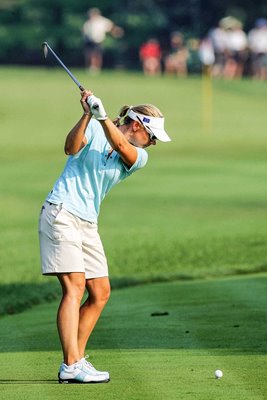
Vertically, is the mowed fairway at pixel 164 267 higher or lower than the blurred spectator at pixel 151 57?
higher

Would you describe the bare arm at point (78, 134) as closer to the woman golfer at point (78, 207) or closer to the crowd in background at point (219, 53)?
the woman golfer at point (78, 207)

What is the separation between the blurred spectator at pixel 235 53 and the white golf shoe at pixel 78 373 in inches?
2031

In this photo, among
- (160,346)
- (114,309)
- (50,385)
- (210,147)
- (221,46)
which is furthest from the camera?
(221,46)

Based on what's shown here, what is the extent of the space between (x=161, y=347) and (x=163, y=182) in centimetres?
1812

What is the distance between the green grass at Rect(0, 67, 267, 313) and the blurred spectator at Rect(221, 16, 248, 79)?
3.62 metres

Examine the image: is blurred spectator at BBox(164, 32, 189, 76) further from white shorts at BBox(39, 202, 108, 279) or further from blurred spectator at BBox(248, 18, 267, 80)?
white shorts at BBox(39, 202, 108, 279)

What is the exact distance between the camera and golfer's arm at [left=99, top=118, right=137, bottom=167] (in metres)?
9.00

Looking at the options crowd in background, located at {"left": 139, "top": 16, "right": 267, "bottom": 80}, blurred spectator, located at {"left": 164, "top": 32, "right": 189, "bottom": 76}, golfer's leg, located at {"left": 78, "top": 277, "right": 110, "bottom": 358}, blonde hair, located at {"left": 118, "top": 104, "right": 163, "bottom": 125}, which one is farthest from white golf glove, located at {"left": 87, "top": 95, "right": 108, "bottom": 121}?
blurred spectator, located at {"left": 164, "top": 32, "right": 189, "bottom": 76}

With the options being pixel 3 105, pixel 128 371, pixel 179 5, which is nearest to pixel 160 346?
pixel 128 371

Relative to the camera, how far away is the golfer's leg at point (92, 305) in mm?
9539

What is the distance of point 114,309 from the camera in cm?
1312

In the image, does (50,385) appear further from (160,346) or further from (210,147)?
(210,147)

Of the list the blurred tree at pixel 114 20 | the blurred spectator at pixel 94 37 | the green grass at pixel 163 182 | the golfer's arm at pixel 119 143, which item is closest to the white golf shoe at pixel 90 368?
the golfer's arm at pixel 119 143

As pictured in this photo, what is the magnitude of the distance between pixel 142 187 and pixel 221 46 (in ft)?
110
